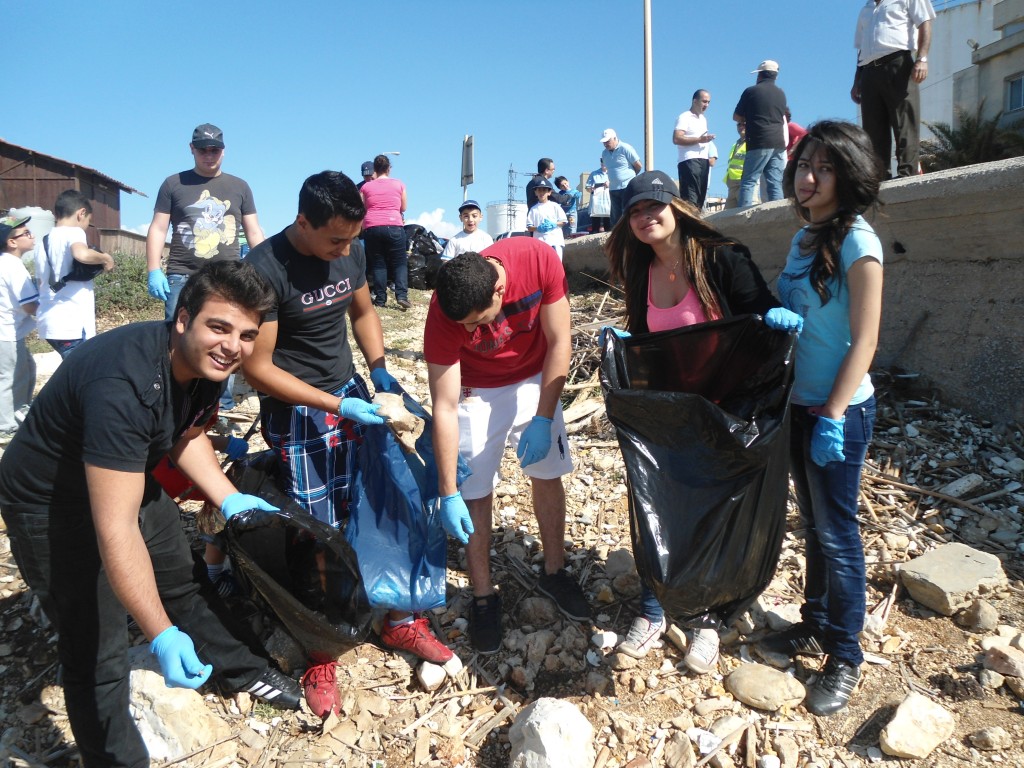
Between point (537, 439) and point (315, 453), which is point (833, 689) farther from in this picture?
point (315, 453)

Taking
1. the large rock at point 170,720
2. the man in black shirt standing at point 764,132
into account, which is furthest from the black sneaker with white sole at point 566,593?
the man in black shirt standing at point 764,132

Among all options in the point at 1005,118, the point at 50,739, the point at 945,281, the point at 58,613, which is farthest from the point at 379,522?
the point at 1005,118

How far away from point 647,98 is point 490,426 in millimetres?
7243

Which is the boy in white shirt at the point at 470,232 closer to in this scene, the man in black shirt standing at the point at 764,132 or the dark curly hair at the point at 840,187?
the man in black shirt standing at the point at 764,132

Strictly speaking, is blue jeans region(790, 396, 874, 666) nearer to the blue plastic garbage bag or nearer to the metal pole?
the blue plastic garbage bag

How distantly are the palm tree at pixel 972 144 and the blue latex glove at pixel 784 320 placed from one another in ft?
45.1

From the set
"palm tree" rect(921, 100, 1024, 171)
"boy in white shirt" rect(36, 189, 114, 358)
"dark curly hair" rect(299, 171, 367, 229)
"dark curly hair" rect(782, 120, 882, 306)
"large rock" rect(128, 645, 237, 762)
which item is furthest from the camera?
"palm tree" rect(921, 100, 1024, 171)

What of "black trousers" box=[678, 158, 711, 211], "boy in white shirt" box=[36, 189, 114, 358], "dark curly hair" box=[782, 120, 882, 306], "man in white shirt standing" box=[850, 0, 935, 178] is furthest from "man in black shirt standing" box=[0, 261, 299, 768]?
"black trousers" box=[678, 158, 711, 211]

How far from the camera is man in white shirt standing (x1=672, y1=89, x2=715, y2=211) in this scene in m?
6.71

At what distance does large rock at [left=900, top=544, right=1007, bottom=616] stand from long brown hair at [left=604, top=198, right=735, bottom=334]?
145 cm

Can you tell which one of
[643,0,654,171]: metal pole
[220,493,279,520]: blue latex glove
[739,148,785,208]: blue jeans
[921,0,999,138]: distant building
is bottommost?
[220,493,279,520]: blue latex glove

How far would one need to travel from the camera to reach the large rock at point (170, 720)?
2223 millimetres

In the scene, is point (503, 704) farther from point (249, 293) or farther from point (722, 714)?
point (249, 293)

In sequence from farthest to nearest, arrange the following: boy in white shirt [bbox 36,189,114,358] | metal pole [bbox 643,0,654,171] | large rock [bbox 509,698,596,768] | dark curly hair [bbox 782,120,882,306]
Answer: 1. metal pole [bbox 643,0,654,171]
2. boy in white shirt [bbox 36,189,114,358]
3. dark curly hair [bbox 782,120,882,306]
4. large rock [bbox 509,698,596,768]
